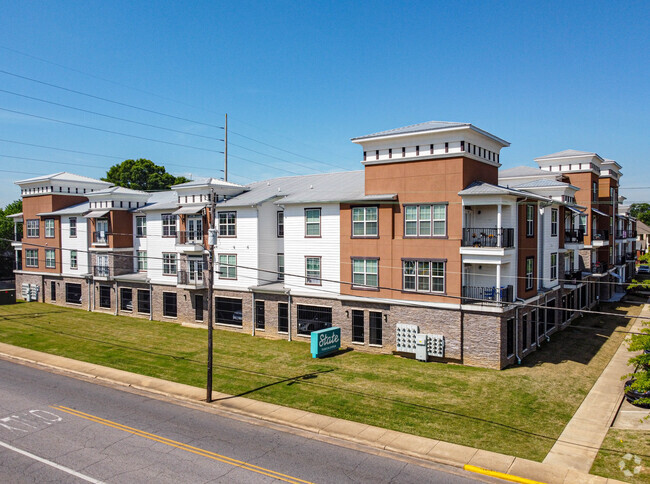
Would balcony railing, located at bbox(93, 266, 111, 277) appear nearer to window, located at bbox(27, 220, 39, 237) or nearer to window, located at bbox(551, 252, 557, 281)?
window, located at bbox(27, 220, 39, 237)

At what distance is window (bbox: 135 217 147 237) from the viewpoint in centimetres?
4537

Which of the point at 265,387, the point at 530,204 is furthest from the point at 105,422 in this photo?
the point at 530,204

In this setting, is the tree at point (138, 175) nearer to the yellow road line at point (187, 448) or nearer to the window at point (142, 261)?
the window at point (142, 261)

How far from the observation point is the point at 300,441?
18016 mm

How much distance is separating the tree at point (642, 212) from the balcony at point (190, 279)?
128114mm

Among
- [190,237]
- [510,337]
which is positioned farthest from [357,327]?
[190,237]

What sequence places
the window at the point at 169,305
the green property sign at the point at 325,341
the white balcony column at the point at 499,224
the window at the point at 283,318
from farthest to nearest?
the window at the point at 169,305, the window at the point at 283,318, the green property sign at the point at 325,341, the white balcony column at the point at 499,224

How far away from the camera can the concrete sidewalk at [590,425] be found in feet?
54.9

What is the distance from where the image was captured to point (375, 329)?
3034 centimetres

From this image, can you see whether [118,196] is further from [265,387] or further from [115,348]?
[265,387]

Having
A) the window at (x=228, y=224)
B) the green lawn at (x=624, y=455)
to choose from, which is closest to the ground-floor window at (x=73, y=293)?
the window at (x=228, y=224)

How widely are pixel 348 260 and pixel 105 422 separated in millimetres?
17071

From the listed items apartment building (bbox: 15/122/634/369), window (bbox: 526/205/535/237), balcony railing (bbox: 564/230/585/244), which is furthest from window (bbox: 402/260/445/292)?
balcony railing (bbox: 564/230/585/244)

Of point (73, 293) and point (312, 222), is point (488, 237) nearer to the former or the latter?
point (312, 222)
